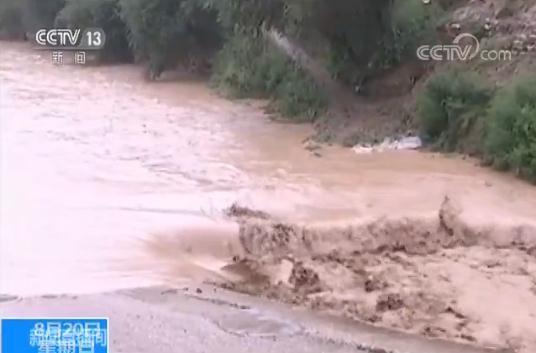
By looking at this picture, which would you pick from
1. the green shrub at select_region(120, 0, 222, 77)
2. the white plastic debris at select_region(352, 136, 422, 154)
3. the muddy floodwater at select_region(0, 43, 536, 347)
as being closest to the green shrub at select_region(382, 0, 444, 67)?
the muddy floodwater at select_region(0, 43, 536, 347)

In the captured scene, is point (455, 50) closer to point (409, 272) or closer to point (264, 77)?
point (264, 77)

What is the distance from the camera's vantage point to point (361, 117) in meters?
11.3

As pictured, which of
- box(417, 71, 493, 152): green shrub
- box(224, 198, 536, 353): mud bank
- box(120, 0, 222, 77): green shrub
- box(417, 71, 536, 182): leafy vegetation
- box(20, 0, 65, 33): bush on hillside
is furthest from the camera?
box(120, 0, 222, 77): green shrub

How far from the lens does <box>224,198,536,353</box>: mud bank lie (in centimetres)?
468

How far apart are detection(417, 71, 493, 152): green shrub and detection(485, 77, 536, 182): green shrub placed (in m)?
0.55

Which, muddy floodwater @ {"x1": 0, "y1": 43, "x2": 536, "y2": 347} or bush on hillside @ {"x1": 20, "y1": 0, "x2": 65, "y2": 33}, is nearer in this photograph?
muddy floodwater @ {"x1": 0, "y1": 43, "x2": 536, "y2": 347}

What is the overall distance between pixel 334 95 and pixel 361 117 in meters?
0.96

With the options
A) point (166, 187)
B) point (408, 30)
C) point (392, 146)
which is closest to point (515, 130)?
point (392, 146)

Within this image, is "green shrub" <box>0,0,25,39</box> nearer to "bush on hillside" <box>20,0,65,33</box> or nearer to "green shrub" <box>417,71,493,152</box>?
"bush on hillside" <box>20,0,65,33</box>

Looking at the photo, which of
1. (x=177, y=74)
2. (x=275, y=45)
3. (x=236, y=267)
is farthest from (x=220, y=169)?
(x=177, y=74)

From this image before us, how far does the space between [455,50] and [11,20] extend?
5.45 m

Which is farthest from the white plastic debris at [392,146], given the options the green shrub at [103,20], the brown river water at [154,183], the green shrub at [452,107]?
the green shrub at [103,20]

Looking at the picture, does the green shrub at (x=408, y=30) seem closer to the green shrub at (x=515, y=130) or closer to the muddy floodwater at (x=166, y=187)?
the muddy floodwater at (x=166, y=187)

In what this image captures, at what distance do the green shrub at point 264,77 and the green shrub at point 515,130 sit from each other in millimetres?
3421
